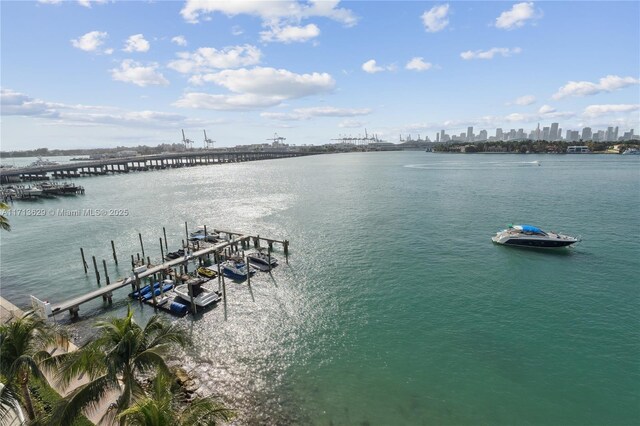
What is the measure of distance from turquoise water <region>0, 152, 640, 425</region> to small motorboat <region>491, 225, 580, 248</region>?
177 cm

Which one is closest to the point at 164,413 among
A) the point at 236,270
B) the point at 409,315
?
the point at 409,315

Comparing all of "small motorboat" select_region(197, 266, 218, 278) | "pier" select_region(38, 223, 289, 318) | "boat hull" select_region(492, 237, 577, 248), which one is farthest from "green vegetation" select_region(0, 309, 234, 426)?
"boat hull" select_region(492, 237, 577, 248)

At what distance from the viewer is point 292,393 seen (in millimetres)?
23250

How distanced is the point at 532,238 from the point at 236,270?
42.8m

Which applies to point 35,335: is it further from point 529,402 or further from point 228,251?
point 228,251

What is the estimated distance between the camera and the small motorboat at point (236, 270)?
41.8 metres

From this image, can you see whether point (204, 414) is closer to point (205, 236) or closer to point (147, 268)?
point (147, 268)

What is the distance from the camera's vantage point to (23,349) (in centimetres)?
1362

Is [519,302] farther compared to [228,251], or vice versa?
[228,251]

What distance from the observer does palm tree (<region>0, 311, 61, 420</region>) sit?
13031 millimetres

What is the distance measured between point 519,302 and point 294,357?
24.0 m

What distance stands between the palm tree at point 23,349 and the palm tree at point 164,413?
5358 millimetres

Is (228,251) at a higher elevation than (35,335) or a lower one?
lower

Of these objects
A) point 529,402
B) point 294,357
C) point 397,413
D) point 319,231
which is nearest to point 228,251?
point 319,231
